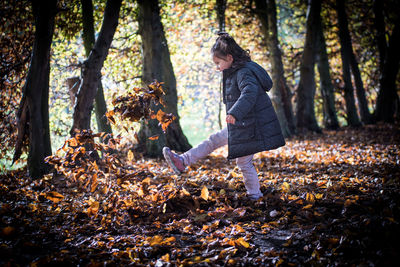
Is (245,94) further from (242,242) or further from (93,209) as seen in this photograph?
(93,209)

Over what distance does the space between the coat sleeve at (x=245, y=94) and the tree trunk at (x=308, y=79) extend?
27.7ft

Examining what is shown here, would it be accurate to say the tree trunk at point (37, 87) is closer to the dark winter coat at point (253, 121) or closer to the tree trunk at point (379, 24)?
the dark winter coat at point (253, 121)

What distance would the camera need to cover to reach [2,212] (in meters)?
3.16

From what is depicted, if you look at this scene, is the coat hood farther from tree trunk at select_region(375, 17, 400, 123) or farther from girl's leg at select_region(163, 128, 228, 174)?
tree trunk at select_region(375, 17, 400, 123)

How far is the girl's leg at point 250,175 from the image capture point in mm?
3789

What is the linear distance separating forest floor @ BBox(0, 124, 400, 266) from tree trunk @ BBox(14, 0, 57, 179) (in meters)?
0.61

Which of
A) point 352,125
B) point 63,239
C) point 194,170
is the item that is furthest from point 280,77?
point 63,239

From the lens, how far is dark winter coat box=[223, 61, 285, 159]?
11.6 ft

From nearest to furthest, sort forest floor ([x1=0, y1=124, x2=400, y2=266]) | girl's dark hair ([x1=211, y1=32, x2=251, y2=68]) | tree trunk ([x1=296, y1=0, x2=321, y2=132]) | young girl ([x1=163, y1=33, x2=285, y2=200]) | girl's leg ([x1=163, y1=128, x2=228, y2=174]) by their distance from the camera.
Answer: forest floor ([x1=0, y1=124, x2=400, y2=266])
young girl ([x1=163, y1=33, x2=285, y2=200])
girl's dark hair ([x1=211, y1=32, x2=251, y2=68])
girl's leg ([x1=163, y1=128, x2=228, y2=174])
tree trunk ([x1=296, y1=0, x2=321, y2=132])

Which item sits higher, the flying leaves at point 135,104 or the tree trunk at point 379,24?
the tree trunk at point 379,24

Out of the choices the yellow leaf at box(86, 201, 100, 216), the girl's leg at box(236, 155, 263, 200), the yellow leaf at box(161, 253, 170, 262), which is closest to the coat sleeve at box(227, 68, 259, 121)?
the girl's leg at box(236, 155, 263, 200)

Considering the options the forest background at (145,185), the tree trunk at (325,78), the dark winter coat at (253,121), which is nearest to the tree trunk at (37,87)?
the forest background at (145,185)

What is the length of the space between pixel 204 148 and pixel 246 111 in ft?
2.95

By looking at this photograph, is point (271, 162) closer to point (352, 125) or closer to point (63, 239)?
point (63, 239)
